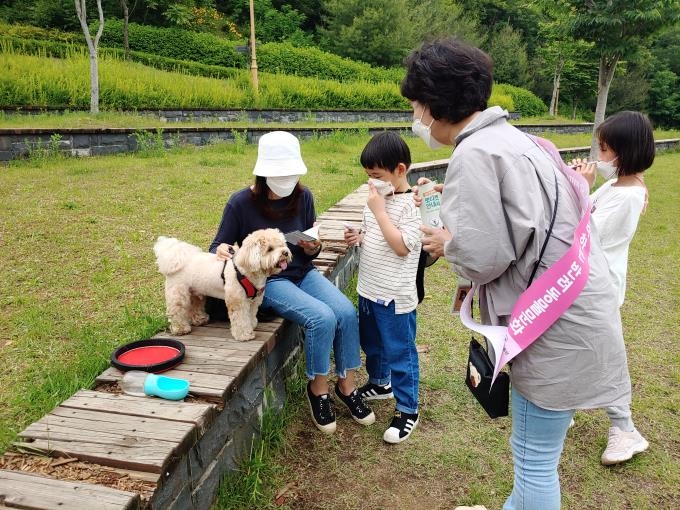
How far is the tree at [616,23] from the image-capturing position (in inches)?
353

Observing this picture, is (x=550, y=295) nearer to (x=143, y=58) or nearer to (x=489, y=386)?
(x=489, y=386)

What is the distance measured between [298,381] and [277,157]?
4.57 ft

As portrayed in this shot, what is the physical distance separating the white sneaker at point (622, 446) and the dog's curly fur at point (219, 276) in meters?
1.96

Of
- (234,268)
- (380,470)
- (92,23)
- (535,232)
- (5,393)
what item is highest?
(92,23)

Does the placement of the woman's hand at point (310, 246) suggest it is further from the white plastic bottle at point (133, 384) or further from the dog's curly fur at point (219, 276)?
the white plastic bottle at point (133, 384)

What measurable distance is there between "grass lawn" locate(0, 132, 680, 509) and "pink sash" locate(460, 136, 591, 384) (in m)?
1.21

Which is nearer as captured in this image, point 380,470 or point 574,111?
point 380,470

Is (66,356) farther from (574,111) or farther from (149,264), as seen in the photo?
(574,111)

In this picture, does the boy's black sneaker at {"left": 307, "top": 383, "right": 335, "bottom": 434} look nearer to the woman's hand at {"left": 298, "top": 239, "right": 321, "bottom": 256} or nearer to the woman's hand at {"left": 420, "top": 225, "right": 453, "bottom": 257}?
the woman's hand at {"left": 298, "top": 239, "right": 321, "bottom": 256}

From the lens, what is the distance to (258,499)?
88.7 inches

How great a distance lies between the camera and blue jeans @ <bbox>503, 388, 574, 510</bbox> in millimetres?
1636

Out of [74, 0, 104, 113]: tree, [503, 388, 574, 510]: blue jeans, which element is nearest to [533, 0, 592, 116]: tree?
[74, 0, 104, 113]: tree

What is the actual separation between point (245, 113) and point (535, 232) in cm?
1302

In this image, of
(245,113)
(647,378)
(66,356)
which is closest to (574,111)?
(245,113)
